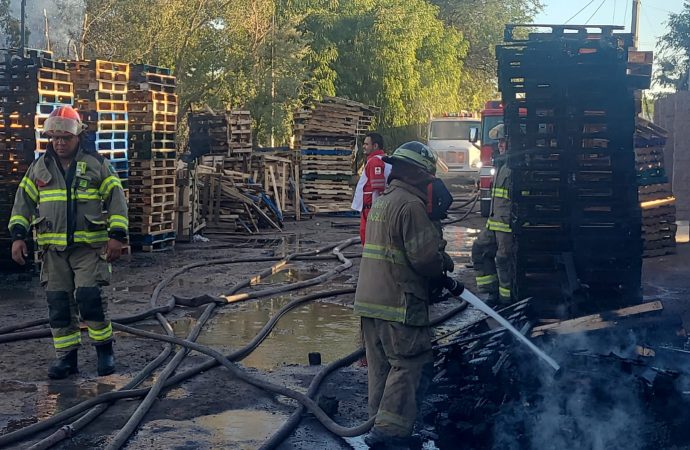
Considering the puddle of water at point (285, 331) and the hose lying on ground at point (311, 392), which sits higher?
the hose lying on ground at point (311, 392)

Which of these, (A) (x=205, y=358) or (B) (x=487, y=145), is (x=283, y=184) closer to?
(B) (x=487, y=145)

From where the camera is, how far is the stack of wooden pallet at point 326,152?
2372 centimetres

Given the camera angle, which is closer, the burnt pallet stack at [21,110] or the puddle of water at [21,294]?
the puddle of water at [21,294]

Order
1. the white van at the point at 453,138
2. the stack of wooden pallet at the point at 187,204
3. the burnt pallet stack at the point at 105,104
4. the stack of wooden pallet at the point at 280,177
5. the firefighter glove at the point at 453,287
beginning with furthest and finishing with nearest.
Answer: the white van at the point at 453,138, the stack of wooden pallet at the point at 280,177, the stack of wooden pallet at the point at 187,204, the burnt pallet stack at the point at 105,104, the firefighter glove at the point at 453,287

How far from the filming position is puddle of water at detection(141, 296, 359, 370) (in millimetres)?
7871

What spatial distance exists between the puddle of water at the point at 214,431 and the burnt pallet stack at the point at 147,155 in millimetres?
8976

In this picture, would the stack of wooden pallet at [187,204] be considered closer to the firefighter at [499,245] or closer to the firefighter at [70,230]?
the firefighter at [499,245]

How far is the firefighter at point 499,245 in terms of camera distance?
30.7ft

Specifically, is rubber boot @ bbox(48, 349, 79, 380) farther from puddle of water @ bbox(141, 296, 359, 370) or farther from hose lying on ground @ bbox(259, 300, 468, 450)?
hose lying on ground @ bbox(259, 300, 468, 450)

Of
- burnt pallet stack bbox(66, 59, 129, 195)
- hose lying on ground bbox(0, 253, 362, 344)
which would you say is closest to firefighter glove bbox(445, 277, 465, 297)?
hose lying on ground bbox(0, 253, 362, 344)

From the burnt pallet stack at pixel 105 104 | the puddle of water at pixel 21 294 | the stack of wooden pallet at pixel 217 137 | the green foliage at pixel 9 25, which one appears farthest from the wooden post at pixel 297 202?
the green foliage at pixel 9 25

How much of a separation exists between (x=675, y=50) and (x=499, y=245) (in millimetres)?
34913

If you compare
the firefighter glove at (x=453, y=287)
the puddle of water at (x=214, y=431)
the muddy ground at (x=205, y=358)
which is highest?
the firefighter glove at (x=453, y=287)

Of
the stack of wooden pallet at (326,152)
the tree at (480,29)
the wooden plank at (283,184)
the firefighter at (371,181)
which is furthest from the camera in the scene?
the tree at (480,29)
